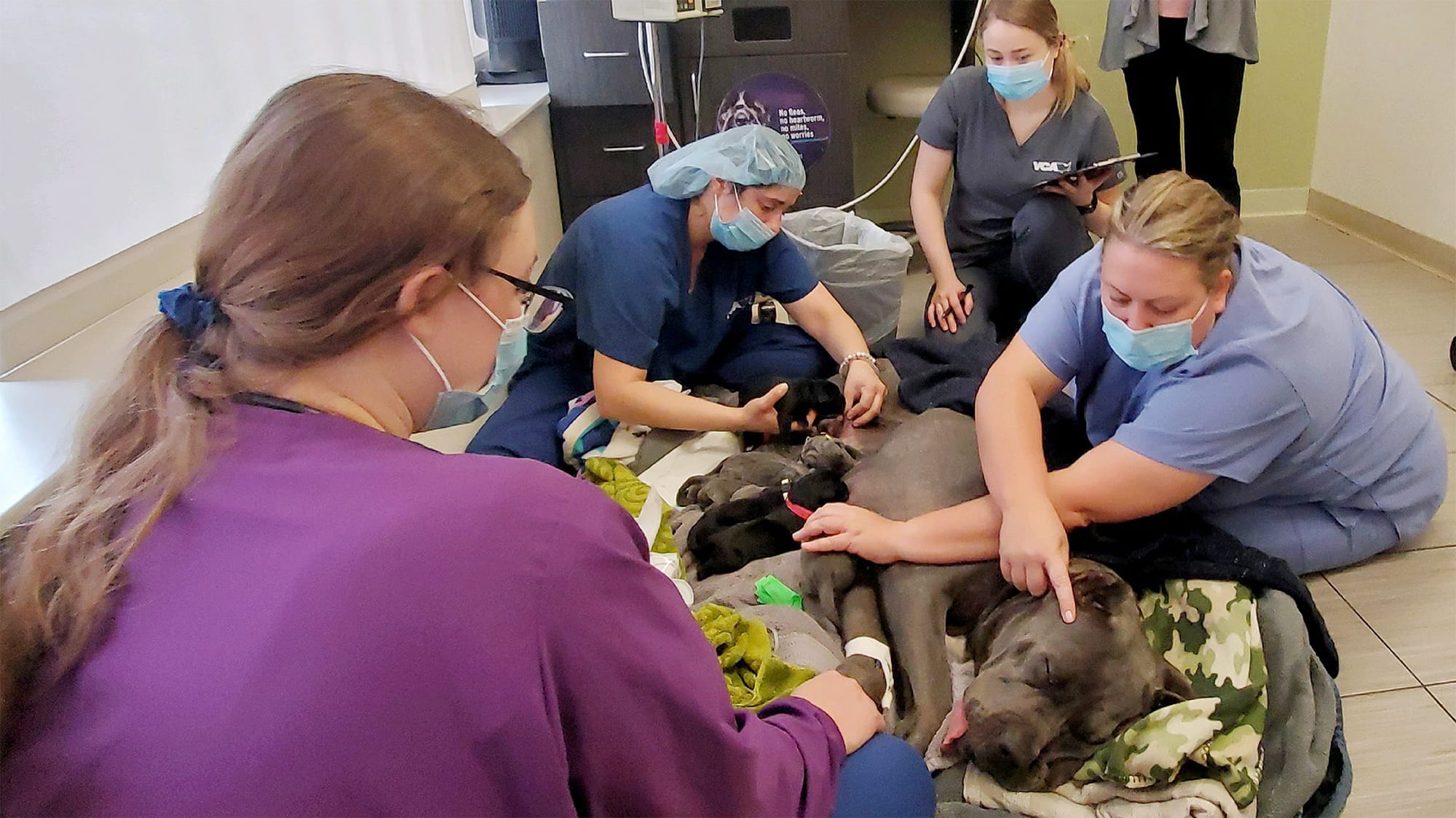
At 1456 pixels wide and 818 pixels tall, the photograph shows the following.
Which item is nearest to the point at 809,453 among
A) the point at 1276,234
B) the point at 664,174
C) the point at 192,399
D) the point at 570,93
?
the point at 664,174

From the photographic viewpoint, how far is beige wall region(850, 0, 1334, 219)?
333 cm

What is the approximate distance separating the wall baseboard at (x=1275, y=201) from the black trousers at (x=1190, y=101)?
0.72 m

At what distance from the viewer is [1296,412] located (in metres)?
1.33

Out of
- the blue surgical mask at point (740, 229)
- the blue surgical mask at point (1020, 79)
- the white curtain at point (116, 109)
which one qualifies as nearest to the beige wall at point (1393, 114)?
the blue surgical mask at point (1020, 79)

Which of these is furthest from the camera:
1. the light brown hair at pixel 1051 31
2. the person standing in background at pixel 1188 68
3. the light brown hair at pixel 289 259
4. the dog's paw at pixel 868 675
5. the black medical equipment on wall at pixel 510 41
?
the black medical equipment on wall at pixel 510 41

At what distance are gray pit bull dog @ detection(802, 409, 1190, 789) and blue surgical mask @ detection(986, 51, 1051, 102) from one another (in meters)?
1.00

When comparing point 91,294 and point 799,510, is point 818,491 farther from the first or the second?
point 91,294

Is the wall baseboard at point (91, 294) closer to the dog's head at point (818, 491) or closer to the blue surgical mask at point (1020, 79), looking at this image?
the dog's head at point (818, 491)

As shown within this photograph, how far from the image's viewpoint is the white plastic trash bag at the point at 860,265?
2.44 metres

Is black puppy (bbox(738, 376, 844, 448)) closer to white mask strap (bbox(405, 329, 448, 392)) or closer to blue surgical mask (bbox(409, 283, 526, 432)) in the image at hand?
blue surgical mask (bbox(409, 283, 526, 432))

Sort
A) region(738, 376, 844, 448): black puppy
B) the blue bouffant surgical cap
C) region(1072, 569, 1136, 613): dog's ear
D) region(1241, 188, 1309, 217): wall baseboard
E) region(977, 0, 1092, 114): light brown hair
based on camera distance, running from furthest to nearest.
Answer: region(1241, 188, 1309, 217): wall baseboard → region(977, 0, 1092, 114): light brown hair → region(738, 376, 844, 448): black puppy → the blue bouffant surgical cap → region(1072, 569, 1136, 613): dog's ear

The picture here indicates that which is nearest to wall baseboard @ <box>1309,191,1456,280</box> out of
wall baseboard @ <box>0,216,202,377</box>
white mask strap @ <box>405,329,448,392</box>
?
white mask strap @ <box>405,329,448,392</box>

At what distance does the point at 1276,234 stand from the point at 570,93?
2.34 metres

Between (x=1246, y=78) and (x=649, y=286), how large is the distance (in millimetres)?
2618
